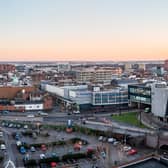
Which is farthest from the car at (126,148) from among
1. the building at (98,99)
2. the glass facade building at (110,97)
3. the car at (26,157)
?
the glass facade building at (110,97)

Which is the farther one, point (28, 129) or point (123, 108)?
point (123, 108)

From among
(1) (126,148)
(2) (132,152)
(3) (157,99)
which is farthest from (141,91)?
(2) (132,152)

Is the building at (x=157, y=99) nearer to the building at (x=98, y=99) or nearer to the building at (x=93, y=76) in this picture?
the building at (x=98, y=99)

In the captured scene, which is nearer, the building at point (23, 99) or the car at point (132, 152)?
the car at point (132, 152)

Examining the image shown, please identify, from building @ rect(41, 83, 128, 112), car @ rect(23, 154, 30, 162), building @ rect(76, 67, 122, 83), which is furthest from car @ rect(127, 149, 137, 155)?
building @ rect(76, 67, 122, 83)

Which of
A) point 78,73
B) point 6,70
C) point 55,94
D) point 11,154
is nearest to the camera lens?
point 11,154

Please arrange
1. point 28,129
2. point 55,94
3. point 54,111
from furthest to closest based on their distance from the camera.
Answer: point 55,94 < point 54,111 < point 28,129

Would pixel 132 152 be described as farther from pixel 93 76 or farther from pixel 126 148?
pixel 93 76

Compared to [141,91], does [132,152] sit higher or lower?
lower

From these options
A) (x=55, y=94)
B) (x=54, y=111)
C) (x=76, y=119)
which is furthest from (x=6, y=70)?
(x=76, y=119)

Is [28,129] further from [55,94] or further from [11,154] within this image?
[55,94]

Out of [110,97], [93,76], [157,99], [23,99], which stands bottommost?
[23,99]
